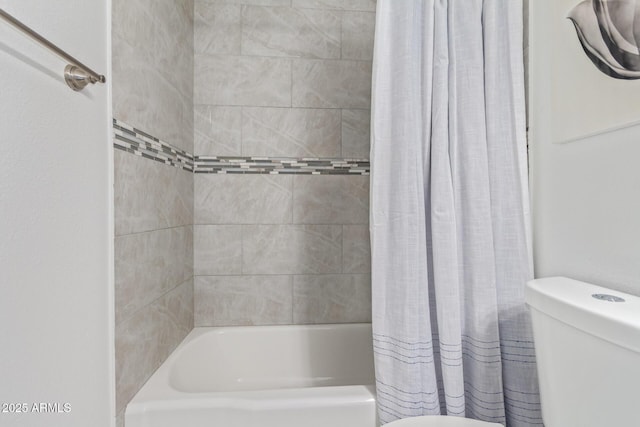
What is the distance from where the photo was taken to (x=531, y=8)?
1.16 m

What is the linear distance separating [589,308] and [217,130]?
165 cm

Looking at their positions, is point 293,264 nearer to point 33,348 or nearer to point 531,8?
point 33,348

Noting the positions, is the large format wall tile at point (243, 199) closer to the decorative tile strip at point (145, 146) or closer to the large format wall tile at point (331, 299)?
the decorative tile strip at point (145, 146)

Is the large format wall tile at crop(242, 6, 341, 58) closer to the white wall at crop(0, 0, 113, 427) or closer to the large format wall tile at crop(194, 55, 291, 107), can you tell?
the large format wall tile at crop(194, 55, 291, 107)

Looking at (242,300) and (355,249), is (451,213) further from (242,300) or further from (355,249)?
(242,300)

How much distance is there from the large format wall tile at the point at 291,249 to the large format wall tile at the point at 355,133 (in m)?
0.41

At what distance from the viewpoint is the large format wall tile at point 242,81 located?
179 cm

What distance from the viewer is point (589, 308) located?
0.72 m

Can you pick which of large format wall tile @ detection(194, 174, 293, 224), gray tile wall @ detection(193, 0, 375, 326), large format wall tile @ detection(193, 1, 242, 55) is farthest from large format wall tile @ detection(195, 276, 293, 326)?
large format wall tile @ detection(193, 1, 242, 55)

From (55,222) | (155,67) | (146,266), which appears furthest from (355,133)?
(55,222)

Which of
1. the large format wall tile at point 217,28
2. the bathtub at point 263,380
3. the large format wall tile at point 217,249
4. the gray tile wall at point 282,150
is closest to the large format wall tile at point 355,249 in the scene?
the gray tile wall at point 282,150

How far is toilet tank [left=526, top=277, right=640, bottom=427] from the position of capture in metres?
0.65

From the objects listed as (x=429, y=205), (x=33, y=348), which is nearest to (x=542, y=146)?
(x=429, y=205)

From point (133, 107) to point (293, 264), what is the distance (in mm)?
1050
